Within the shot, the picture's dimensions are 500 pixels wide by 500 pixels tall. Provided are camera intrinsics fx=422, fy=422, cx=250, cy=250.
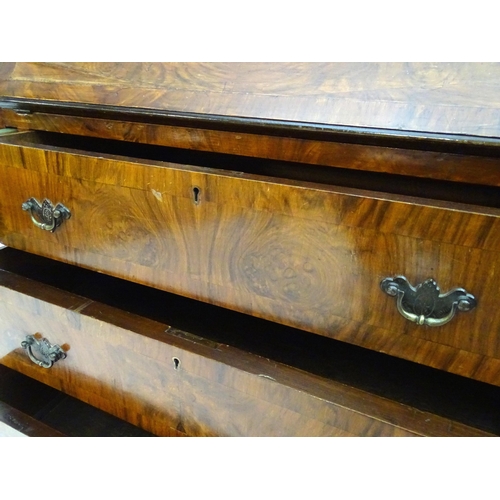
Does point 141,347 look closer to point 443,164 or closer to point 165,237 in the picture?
point 165,237

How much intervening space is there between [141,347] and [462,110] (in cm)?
40

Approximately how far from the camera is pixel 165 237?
1.53 ft

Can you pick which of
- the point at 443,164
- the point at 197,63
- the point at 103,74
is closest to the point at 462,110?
the point at 443,164

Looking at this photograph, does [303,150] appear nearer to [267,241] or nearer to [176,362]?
[267,241]

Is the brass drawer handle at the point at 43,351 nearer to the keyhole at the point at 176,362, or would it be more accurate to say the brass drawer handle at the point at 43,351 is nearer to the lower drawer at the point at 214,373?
the lower drawer at the point at 214,373

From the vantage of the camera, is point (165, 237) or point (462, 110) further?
point (165, 237)

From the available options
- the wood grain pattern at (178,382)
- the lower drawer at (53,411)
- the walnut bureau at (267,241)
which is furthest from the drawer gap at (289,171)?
the lower drawer at (53,411)

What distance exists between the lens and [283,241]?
40 cm

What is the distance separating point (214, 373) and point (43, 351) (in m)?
0.28

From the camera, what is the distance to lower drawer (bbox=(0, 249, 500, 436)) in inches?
16.1

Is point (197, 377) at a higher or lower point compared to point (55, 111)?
lower

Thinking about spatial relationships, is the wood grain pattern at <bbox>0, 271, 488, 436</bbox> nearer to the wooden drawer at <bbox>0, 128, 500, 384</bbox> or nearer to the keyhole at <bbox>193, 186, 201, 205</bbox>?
the wooden drawer at <bbox>0, 128, 500, 384</bbox>

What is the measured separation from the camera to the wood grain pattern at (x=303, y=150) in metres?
0.38

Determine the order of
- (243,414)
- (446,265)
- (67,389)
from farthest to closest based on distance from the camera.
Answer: (67,389), (243,414), (446,265)
